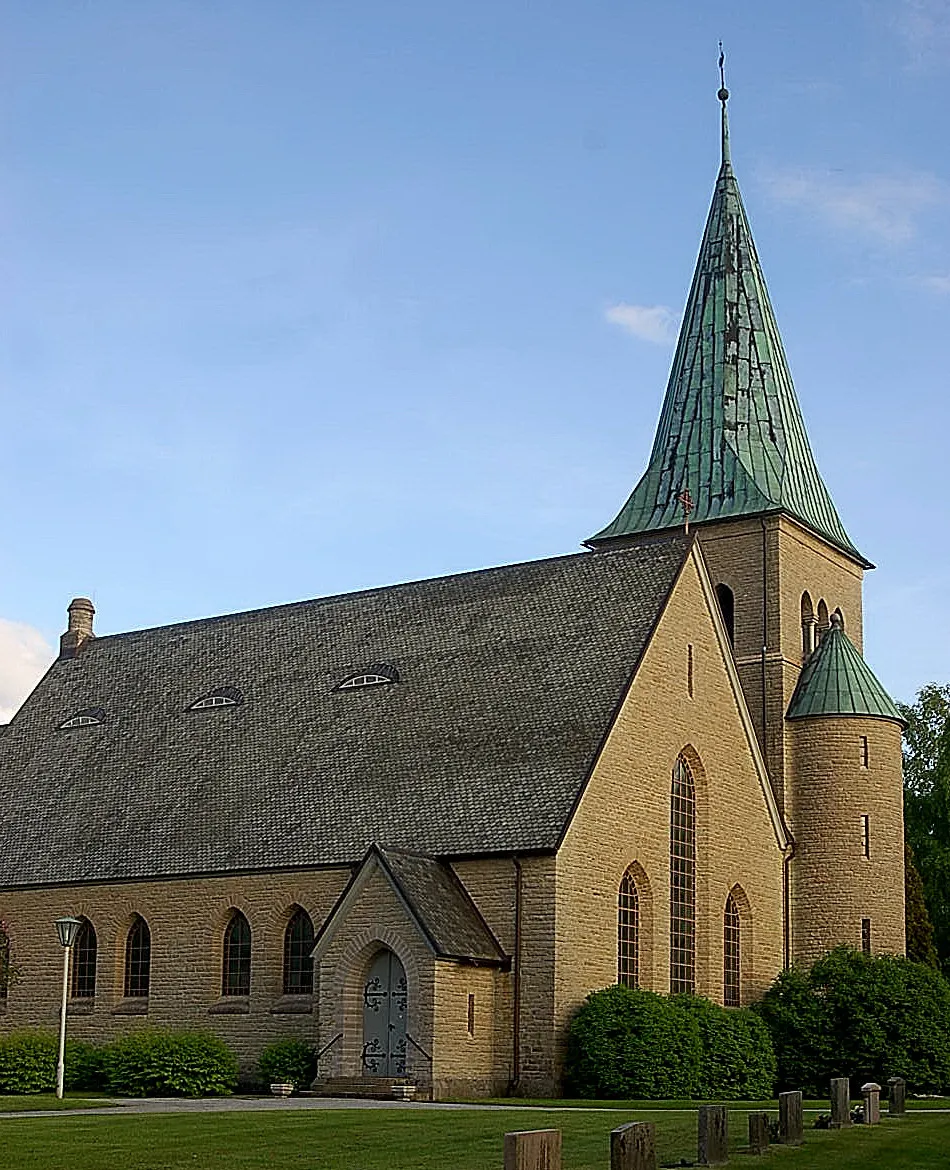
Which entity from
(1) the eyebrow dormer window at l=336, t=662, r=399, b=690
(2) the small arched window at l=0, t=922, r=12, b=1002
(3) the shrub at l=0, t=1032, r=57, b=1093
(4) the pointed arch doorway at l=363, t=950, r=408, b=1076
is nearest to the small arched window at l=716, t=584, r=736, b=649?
(1) the eyebrow dormer window at l=336, t=662, r=399, b=690

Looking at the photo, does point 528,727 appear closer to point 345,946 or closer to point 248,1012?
point 345,946

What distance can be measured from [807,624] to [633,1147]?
37.2m

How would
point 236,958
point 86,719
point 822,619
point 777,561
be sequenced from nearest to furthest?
point 236,958 → point 777,561 → point 86,719 → point 822,619

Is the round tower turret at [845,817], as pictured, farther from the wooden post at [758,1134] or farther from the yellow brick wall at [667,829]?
the wooden post at [758,1134]

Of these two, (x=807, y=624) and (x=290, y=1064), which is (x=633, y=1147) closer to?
(x=290, y=1064)

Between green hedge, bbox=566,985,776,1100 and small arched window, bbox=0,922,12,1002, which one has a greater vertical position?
small arched window, bbox=0,922,12,1002

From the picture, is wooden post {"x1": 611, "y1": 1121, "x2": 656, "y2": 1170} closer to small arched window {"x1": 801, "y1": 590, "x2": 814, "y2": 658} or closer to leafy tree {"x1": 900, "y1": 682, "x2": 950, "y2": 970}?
small arched window {"x1": 801, "y1": 590, "x2": 814, "y2": 658}

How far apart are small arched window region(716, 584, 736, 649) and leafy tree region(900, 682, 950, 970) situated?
700 inches

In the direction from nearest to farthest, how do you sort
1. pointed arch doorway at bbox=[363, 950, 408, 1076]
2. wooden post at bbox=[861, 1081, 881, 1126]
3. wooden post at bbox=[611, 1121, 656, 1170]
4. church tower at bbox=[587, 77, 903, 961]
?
wooden post at bbox=[611, 1121, 656, 1170] < wooden post at bbox=[861, 1081, 881, 1126] < pointed arch doorway at bbox=[363, 950, 408, 1076] < church tower at bbox=[587, 77, 903, 961]

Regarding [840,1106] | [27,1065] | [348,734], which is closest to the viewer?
[840,1106]

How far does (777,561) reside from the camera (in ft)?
161

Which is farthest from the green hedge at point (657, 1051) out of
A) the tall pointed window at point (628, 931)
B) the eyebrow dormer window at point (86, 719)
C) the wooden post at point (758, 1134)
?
the eyebrow dormer window at point (86, 719)

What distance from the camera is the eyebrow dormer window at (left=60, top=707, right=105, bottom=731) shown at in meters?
49.3

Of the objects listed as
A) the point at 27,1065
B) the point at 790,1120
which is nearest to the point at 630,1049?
the point at 27,1065
